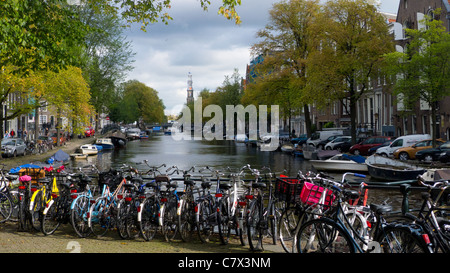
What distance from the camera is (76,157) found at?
42.5 meters

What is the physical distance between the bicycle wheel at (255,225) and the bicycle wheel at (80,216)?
3.01m

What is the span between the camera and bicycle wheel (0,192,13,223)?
1009 centimetres

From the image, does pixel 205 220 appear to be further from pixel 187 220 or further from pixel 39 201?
pixel 39 201

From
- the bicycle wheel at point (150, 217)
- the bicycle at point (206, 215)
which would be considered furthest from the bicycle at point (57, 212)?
the bicycle at point (206, 215)

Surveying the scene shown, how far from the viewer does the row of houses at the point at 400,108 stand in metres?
40.9

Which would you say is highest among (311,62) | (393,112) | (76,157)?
(311,62)

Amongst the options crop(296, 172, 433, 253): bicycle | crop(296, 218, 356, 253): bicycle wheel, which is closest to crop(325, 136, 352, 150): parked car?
crop(296, 172, 433, 253): bicycle

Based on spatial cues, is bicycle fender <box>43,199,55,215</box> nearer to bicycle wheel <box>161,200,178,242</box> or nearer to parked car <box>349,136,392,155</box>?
bicycle wheel <box>161,200,178,242</box>

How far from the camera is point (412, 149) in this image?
32.7 meters

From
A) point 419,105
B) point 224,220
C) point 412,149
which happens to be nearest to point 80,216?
point 224,220

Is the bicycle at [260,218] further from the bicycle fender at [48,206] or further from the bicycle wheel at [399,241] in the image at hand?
the bicycle fender at [48,206]
